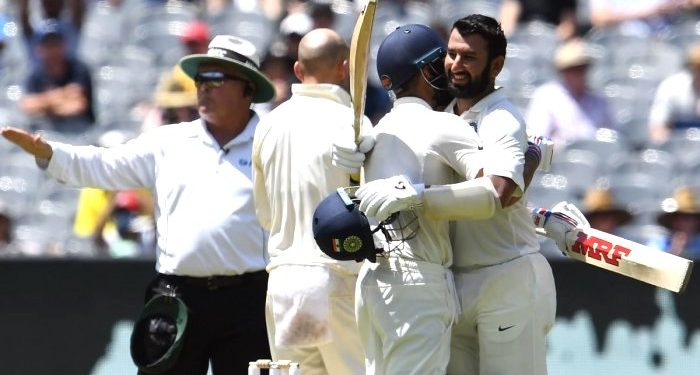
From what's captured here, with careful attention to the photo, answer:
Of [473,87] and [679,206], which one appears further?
[679,206]

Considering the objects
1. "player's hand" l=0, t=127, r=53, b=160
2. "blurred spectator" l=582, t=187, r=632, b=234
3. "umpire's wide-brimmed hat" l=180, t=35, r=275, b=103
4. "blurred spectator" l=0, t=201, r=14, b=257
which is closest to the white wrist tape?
"umpire's wide-brimmed hat" l=180, t=35, r=275, b=103

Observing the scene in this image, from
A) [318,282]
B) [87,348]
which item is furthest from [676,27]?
[318,282]

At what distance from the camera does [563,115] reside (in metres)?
10.6

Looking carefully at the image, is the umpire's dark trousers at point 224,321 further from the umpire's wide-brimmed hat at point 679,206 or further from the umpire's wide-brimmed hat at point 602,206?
the umpire's wide-brimmed hat at point 679,206

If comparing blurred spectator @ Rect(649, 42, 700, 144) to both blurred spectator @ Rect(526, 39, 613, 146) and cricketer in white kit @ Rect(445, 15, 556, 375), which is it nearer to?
blurred spectator @ Rect(526, 39, 613, 146)

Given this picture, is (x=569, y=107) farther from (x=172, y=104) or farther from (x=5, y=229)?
(x=5, y=229)

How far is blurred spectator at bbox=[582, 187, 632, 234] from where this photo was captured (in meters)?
9.65

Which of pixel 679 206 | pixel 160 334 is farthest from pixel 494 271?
pixel 679 206

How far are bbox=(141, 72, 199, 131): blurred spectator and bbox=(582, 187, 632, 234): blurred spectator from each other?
2623 millimetres

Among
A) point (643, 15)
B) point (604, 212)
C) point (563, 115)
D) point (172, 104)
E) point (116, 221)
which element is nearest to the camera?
point (604, 212)

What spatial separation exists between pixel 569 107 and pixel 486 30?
5.18 m

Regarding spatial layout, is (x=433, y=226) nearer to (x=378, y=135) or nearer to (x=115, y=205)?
(x=378, y=135)

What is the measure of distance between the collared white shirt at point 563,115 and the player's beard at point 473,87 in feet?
16.1

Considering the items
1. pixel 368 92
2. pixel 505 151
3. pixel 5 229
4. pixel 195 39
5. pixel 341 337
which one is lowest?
pixel 5 229
